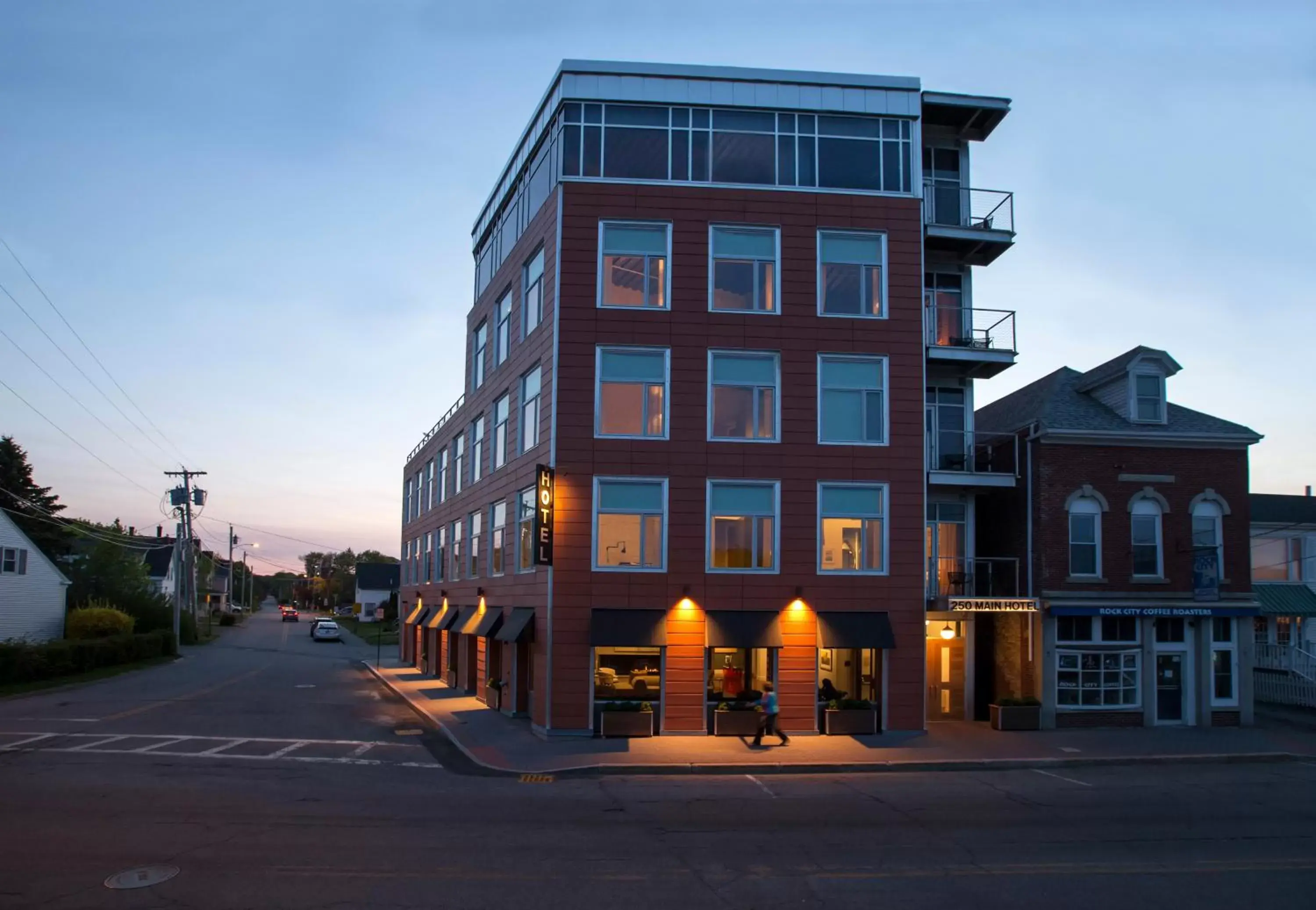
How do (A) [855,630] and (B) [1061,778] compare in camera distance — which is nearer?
(B) [1061,778]

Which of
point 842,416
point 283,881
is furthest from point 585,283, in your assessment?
point 283,881

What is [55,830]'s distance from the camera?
527 inches

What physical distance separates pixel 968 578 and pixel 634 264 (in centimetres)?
1232

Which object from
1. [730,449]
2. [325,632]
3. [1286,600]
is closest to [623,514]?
[730,449]

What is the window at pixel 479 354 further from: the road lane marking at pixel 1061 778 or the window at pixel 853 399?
the road lane marking at pixel 1061 778

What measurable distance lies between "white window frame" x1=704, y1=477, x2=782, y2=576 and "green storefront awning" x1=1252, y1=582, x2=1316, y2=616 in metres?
19.4

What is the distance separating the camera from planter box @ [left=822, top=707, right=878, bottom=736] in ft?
81.4

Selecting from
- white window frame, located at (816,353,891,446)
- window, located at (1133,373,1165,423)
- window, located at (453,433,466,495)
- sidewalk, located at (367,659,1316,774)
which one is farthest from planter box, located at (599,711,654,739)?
window, located at (453,433,466,495)

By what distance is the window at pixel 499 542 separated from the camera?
3053 centimetres

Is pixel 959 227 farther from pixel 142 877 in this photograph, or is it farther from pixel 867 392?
pixel 142 877

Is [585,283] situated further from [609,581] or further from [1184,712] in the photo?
[1184,712]

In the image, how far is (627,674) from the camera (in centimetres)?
2477

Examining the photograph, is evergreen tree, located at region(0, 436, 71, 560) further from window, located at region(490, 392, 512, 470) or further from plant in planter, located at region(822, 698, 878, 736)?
plant in planter, located at region(822, 698, 878, 736)

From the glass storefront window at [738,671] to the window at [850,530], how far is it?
9.10 ft
